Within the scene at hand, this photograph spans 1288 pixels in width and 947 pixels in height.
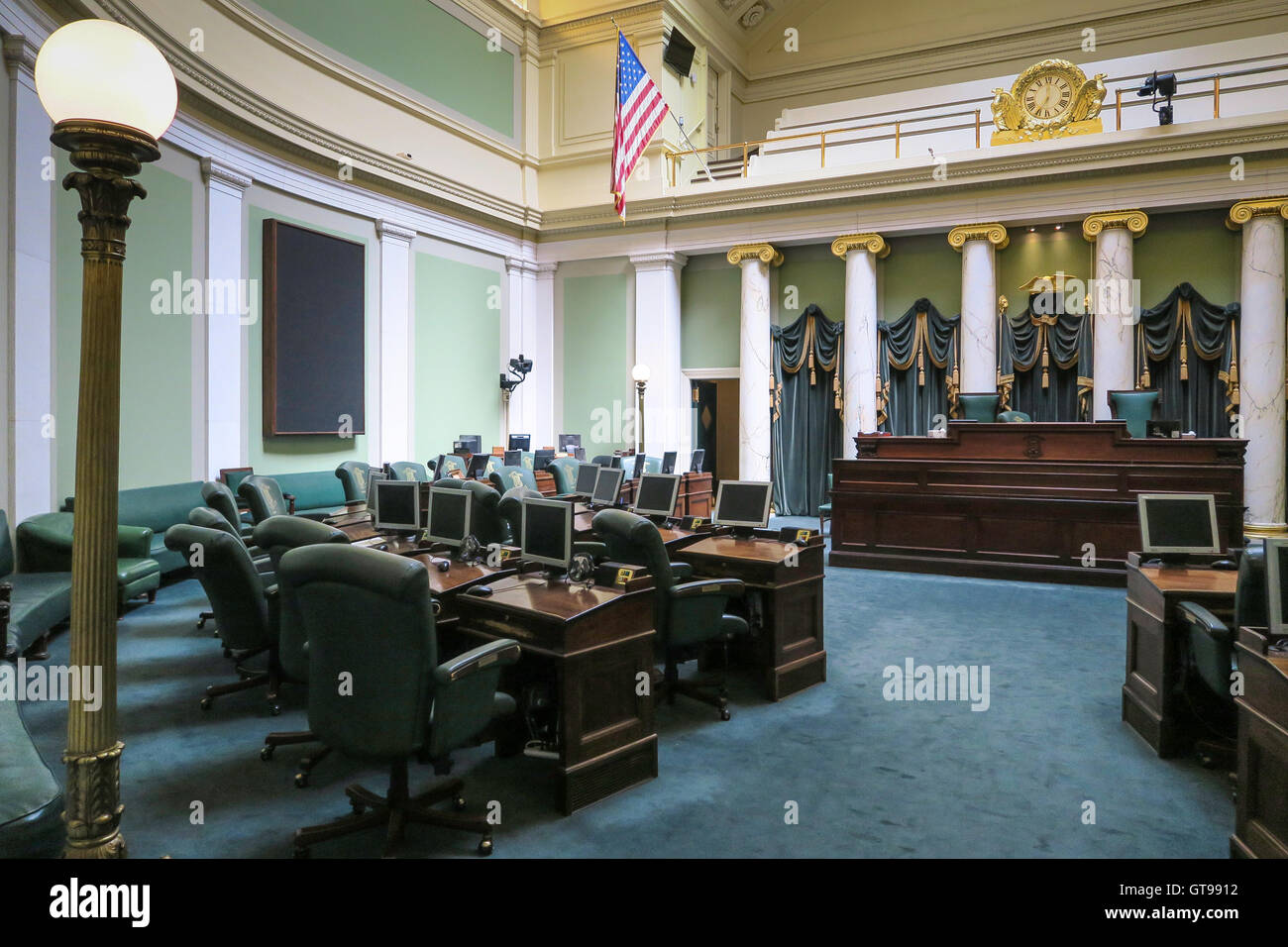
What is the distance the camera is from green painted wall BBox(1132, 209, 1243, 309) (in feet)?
34.7

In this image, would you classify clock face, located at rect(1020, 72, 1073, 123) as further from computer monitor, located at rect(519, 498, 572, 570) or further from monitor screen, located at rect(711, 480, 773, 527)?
computer monitor, located at rect(519, 498, 572, 570)

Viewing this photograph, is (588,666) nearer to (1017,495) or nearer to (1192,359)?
(1017,495)

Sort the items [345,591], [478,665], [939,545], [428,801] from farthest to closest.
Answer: [939,545] < [428,801] < [478,665] < [345,591]

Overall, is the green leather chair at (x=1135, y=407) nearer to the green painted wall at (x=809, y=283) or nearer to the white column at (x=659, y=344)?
the green painted wall at (x=809, y=283)

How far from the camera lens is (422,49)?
1159 centimetres

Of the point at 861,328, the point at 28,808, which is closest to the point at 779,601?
the point at 28,808

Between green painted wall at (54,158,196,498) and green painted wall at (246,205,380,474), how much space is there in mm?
937

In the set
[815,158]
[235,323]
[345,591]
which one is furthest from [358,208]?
[345,591]

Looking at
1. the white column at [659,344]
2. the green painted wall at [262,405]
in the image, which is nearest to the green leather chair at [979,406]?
the white column at [659,344]

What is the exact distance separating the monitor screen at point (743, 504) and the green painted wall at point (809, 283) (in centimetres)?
832

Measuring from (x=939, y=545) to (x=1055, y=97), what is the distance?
7.24m

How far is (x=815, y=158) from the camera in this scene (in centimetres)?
1353

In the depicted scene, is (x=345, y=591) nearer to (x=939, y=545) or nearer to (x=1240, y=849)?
(x=1240, y=849)

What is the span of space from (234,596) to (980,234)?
11006 mm
